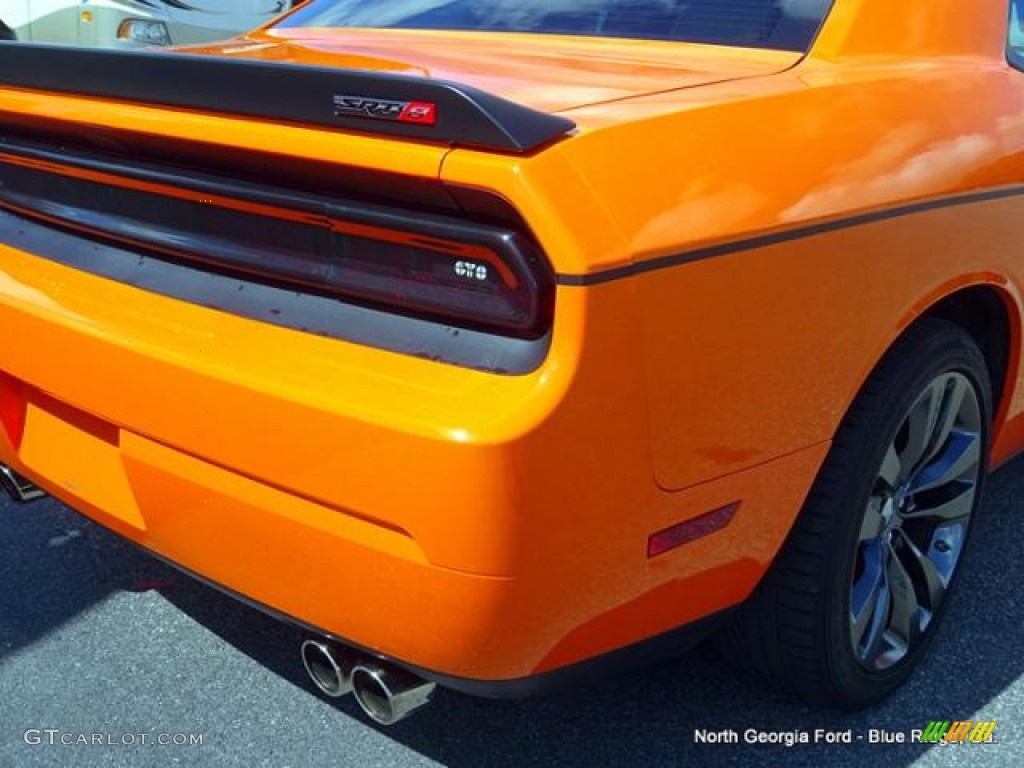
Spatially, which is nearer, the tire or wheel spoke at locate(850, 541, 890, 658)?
the tire

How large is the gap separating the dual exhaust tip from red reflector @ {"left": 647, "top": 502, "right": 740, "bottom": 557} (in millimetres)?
411

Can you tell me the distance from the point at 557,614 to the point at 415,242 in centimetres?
56

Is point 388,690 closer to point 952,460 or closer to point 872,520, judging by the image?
point 872,520

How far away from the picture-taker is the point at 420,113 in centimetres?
163

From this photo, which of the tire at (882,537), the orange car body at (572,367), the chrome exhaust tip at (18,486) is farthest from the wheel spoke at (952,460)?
the chrome exhaust tip at (18,486)

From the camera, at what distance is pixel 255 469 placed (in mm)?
1794

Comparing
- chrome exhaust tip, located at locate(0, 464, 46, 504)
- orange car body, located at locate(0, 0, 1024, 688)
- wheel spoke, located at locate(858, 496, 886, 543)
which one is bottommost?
chrome exhaust tip, located at locate(0, 464, 46, 504)

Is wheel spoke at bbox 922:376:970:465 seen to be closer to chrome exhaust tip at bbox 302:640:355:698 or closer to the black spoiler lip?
the black spoiler lip

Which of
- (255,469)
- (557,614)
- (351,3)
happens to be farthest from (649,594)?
(351,3)

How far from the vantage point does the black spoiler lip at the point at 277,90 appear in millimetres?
1590

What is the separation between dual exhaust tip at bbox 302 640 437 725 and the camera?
1.86 metres

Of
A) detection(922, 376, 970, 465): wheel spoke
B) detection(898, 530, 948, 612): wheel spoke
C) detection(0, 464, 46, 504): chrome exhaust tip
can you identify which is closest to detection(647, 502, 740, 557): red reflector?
detection(922, 376, 970, 465): wheel spoke

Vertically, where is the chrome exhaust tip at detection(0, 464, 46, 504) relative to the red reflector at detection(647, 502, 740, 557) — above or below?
below

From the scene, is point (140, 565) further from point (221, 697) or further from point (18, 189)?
point (18, 189)
